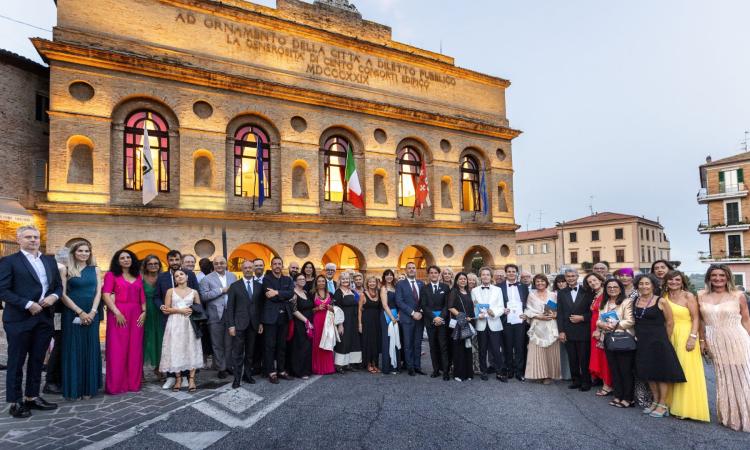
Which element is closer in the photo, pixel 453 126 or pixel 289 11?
pixel 289 11

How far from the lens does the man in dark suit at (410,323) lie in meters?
8.66

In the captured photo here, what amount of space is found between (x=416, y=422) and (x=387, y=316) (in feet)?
10.4

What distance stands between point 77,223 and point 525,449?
1368 centimetres

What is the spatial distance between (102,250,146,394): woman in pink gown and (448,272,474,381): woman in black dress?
5389 millimetres

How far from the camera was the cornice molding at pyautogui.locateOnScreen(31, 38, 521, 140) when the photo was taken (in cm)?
1315

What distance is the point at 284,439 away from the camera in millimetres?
5168

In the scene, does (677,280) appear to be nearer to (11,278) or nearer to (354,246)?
(11,278)

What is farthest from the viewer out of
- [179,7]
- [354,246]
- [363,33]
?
[363,33]

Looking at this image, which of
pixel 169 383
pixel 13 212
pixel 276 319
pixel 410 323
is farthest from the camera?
pixel 13 212

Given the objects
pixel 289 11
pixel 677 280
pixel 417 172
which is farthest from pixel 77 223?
pixel 677 280

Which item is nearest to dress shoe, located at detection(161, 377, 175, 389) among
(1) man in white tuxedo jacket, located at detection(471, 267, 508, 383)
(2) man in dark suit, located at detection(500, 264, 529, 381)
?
(1) man in white tuxedo jacket, located at detection(471, 267, 508, 383)

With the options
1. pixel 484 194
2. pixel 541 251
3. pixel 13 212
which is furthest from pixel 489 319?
pixel 541 251

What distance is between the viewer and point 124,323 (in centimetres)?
696

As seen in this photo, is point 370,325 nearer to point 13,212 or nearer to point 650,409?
point 650,409
